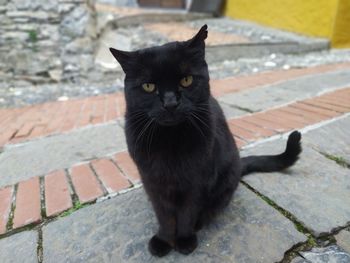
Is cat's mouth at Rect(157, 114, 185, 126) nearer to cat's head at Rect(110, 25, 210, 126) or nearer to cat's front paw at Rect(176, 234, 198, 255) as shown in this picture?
cat's head at Rect(110, 25, 210, 126)

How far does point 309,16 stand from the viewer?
163 inches

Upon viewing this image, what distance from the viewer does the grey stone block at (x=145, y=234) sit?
998 millimetres

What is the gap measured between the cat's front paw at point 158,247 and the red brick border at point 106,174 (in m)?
0.37

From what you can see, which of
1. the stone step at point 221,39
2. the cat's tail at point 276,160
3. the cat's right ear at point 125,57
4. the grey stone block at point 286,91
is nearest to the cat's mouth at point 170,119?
the cat's right ear at point 125,57

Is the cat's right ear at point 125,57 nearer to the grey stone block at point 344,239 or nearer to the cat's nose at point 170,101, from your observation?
the cat's nose at point 170,101

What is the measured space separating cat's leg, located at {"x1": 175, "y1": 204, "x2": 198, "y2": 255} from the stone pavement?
0.08ft

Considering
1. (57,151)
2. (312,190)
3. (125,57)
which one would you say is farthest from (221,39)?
(125,57)

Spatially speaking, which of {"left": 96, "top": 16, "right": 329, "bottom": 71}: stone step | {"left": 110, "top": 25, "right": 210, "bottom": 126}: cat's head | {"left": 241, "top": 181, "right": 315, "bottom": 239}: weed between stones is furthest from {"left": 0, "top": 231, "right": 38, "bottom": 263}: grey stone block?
{"left": 96, "top": 16, "right": 329, "bottom": 71}: stone step

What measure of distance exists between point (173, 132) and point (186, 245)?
384 millimetres

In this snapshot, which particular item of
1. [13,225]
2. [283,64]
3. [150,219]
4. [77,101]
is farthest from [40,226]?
[283,64]

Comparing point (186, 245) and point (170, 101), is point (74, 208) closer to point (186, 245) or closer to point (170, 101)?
point (186, 245)

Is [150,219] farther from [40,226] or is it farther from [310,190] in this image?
[310,190]

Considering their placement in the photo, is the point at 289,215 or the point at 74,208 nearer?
the point at 289,215

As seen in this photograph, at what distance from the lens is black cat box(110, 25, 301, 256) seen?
972mm
